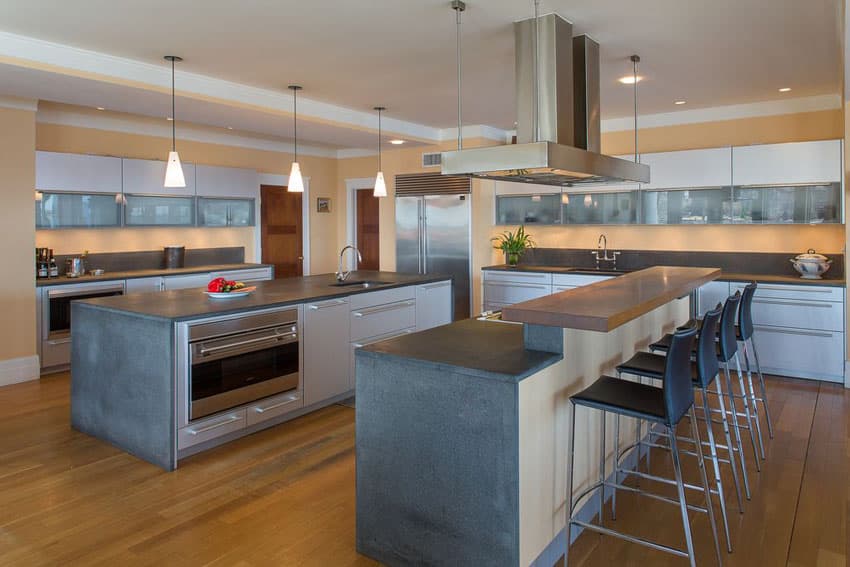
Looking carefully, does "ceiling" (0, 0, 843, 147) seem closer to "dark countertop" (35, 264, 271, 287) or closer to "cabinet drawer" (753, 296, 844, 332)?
"dark countertop" (35, 264, 271, 287)

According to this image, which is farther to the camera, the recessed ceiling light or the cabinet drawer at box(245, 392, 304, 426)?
the recessed ceiling light

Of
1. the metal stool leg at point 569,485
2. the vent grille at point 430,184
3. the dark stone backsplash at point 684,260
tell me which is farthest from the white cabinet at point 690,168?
the metal stool leg at point 569,485

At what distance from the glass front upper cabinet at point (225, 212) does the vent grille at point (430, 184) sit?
2.00 meters

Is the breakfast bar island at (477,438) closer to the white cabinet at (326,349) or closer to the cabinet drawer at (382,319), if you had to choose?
the white cabinet at (326,349)

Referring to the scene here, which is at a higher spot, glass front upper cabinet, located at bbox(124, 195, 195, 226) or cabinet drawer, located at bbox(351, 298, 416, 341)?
glass front upper cabinet, located at bbox(124, 195, 195, 226)

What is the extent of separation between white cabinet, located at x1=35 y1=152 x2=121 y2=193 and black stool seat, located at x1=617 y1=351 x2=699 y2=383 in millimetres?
5432

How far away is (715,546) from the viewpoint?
102 inches

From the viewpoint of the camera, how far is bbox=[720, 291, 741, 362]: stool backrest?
3.41 meters

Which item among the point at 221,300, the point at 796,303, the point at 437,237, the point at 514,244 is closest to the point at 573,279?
the point at 514,244

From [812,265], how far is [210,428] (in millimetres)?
5357

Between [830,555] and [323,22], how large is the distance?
3.81 metres

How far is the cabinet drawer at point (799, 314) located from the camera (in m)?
5.26

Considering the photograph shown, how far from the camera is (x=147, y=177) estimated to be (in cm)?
657

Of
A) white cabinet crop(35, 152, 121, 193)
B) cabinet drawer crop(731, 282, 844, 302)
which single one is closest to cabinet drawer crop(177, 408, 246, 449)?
white cabinet crop(35, 152, 121, 193)
